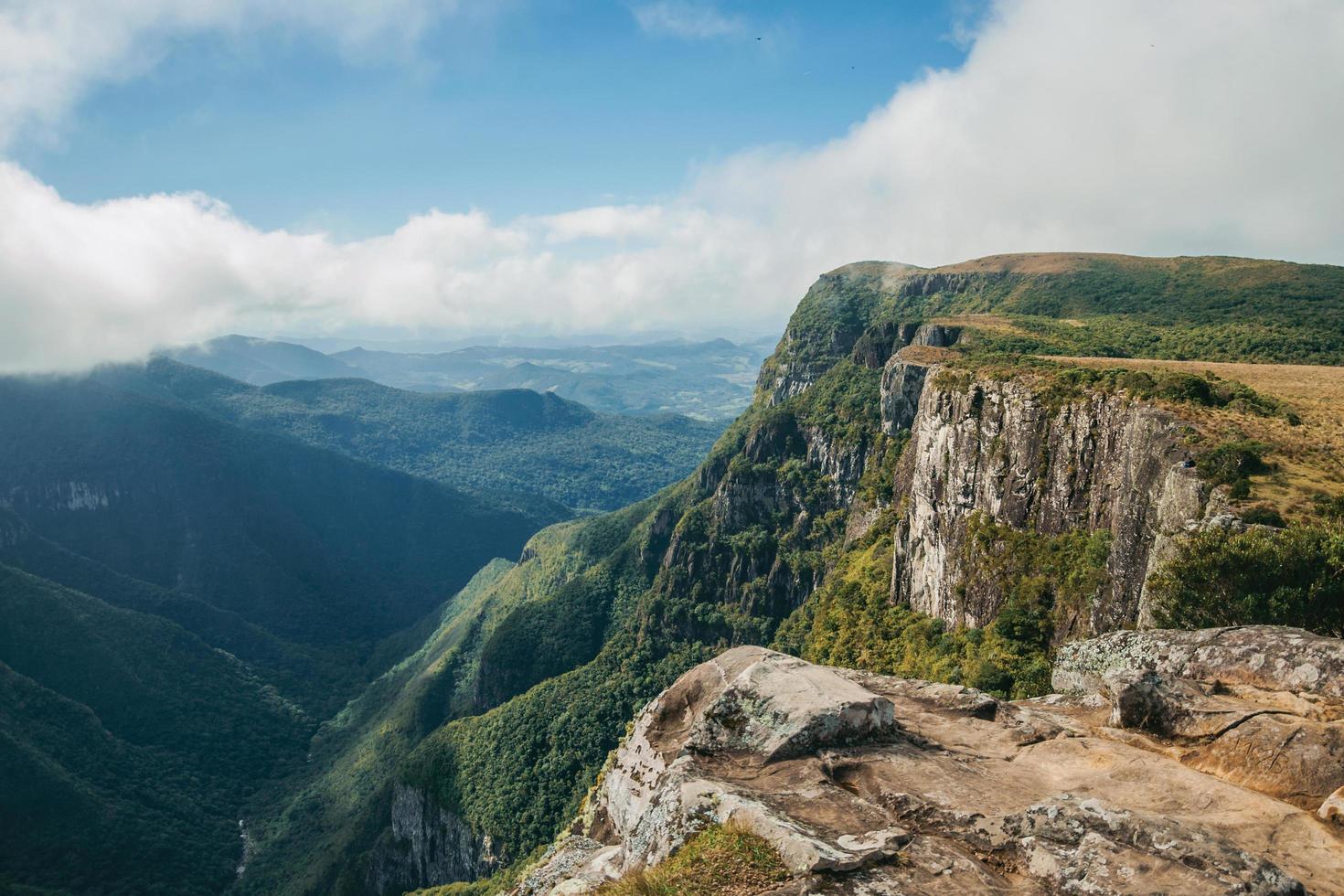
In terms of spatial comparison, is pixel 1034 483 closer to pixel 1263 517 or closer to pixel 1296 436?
pixel 1296 436

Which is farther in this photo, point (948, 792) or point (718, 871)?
point (948, 792)

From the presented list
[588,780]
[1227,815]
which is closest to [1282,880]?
[1227,815]

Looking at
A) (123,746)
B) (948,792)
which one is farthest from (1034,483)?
(123,746)

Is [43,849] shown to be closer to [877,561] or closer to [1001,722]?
[877,561]

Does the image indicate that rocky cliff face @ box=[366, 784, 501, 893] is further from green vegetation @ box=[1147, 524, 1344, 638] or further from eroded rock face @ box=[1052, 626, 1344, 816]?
eroded rock face @ box=[1052, 626, 1344, 816]

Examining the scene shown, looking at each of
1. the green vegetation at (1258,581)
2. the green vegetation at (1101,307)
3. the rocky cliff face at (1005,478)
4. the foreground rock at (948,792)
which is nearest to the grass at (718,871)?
the foreground rock at (948,792)

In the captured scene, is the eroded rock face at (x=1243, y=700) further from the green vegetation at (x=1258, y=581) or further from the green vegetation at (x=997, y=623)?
the green vegetation at (x=997, y=623)
